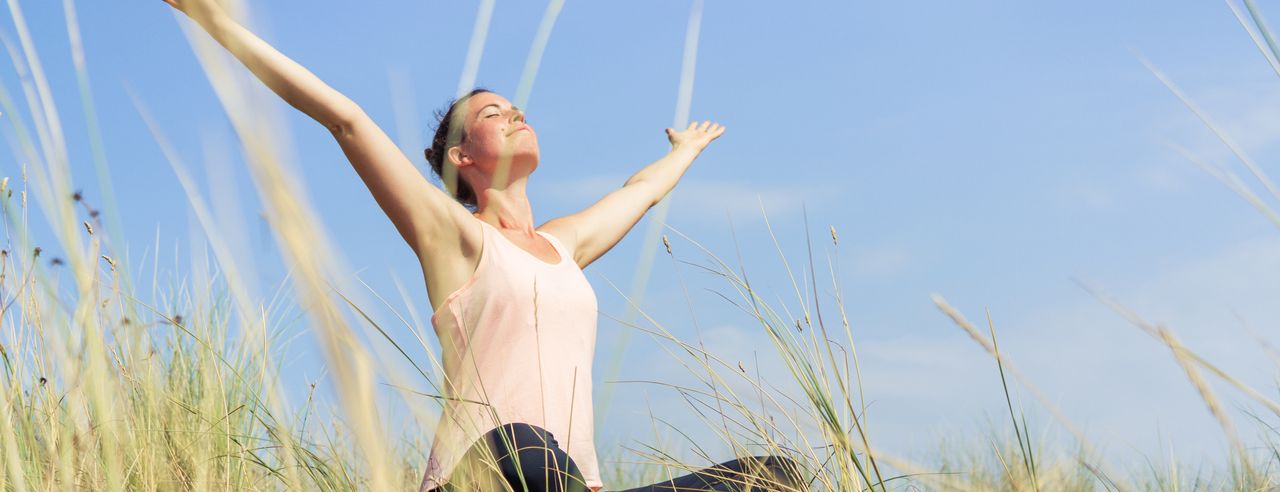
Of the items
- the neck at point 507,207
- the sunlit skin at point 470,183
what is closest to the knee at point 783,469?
the sunlit skin at point 470,183

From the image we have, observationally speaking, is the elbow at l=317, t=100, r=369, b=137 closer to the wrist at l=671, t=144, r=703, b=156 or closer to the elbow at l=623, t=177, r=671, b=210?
the elbow at l=623, t=177, r=671, b=210

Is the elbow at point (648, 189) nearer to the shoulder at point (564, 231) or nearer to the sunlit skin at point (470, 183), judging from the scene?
the sunlit skin at point (470, 183)

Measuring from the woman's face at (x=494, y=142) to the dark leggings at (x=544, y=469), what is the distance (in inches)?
33.0

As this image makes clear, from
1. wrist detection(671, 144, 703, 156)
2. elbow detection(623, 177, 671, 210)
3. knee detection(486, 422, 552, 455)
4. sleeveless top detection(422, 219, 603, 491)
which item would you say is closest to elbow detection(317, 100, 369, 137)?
sleeveless top detection(422, 219, 603, 491)

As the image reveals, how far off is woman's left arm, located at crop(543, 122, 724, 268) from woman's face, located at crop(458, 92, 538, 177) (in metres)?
0.29

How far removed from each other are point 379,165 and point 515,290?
15.7 inches

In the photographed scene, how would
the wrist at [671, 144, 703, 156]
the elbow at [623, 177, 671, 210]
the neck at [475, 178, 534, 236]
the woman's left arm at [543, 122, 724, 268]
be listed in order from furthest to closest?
the wrist at [671, 144, 703, 156] → the elbow at [623, 177, 671, 210] → the woman's left arm at [543, 122, 724, 268] → the neck at [475, 178, 534, 236]

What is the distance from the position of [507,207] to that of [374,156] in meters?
0.66

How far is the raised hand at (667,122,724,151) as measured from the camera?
12.0ft

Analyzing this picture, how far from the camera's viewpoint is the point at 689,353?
180 cm

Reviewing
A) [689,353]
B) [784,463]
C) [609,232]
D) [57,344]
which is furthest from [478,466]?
[609,232]

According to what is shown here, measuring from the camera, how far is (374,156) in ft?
6.38

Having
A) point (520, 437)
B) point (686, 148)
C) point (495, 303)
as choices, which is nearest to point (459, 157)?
point (495, 303)

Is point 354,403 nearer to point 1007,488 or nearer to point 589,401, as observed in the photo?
point 589,401
